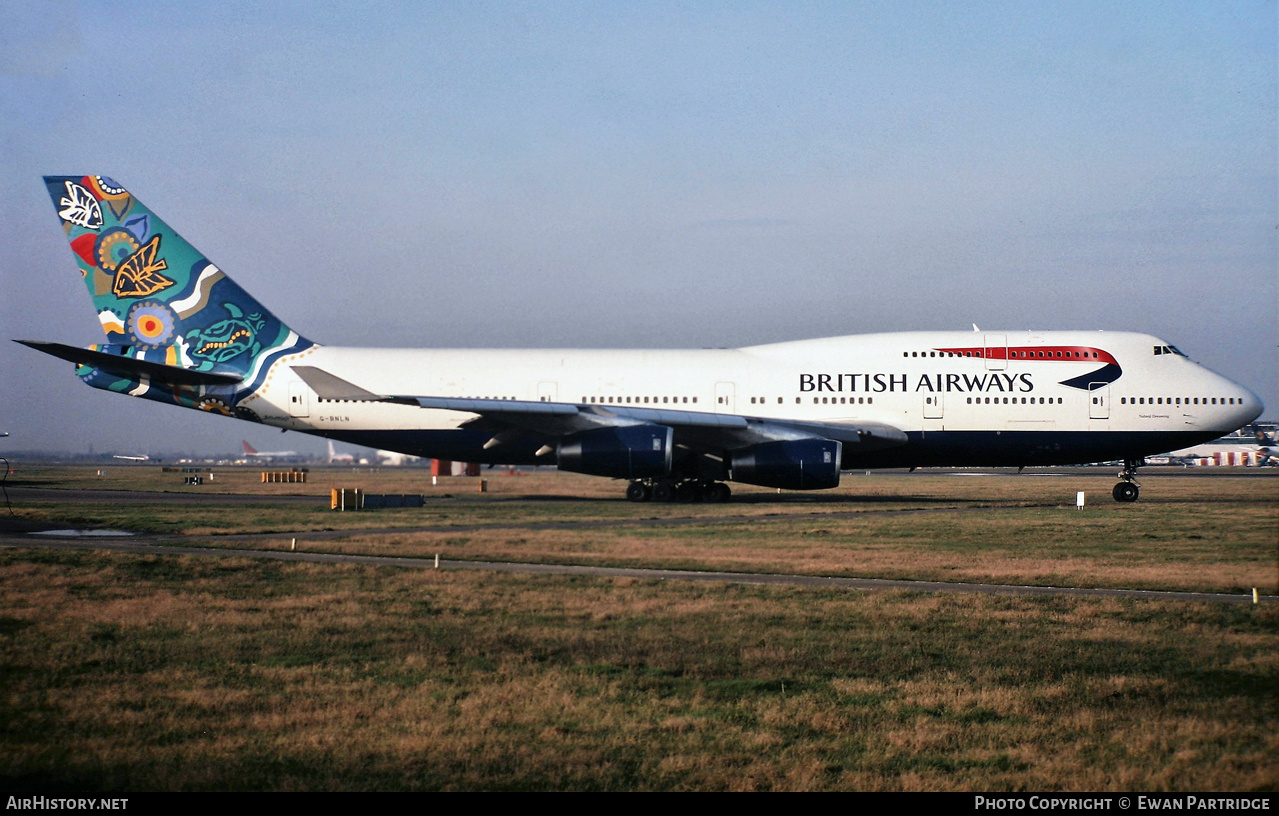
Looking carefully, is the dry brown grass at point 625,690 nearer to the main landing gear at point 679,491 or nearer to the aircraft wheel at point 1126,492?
the main landing gear at point 679,491

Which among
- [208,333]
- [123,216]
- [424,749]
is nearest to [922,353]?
[208,333]

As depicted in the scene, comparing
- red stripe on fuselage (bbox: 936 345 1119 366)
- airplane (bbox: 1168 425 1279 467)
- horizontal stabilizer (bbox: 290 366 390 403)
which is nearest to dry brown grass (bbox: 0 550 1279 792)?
horizontal stabilizer (bbox: 290 366 390 403)

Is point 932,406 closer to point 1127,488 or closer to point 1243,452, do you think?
point 1127,488

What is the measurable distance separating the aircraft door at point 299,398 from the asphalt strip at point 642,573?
14.9 m

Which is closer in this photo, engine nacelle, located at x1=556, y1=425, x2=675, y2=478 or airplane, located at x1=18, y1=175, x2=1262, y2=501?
engine nacelle, located at x1=556, y1=425, x2=675, y2=478

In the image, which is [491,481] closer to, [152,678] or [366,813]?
[152,678]

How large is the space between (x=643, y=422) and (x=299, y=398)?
42.1 feet

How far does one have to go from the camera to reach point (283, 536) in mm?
26891

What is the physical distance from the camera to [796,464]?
118 ft

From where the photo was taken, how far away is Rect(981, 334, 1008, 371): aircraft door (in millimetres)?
38781

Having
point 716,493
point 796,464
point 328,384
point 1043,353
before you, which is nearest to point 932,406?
point 1043,353

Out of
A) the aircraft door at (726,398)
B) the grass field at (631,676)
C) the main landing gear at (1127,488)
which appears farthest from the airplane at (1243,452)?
the grass field at (631,676)

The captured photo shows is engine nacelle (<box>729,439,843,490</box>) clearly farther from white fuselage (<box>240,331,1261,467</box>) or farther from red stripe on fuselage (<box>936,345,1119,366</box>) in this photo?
red stripe on fuselage (<box>936,345,1119,366</box>)

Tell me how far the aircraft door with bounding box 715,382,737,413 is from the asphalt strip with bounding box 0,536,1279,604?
18.7 m
